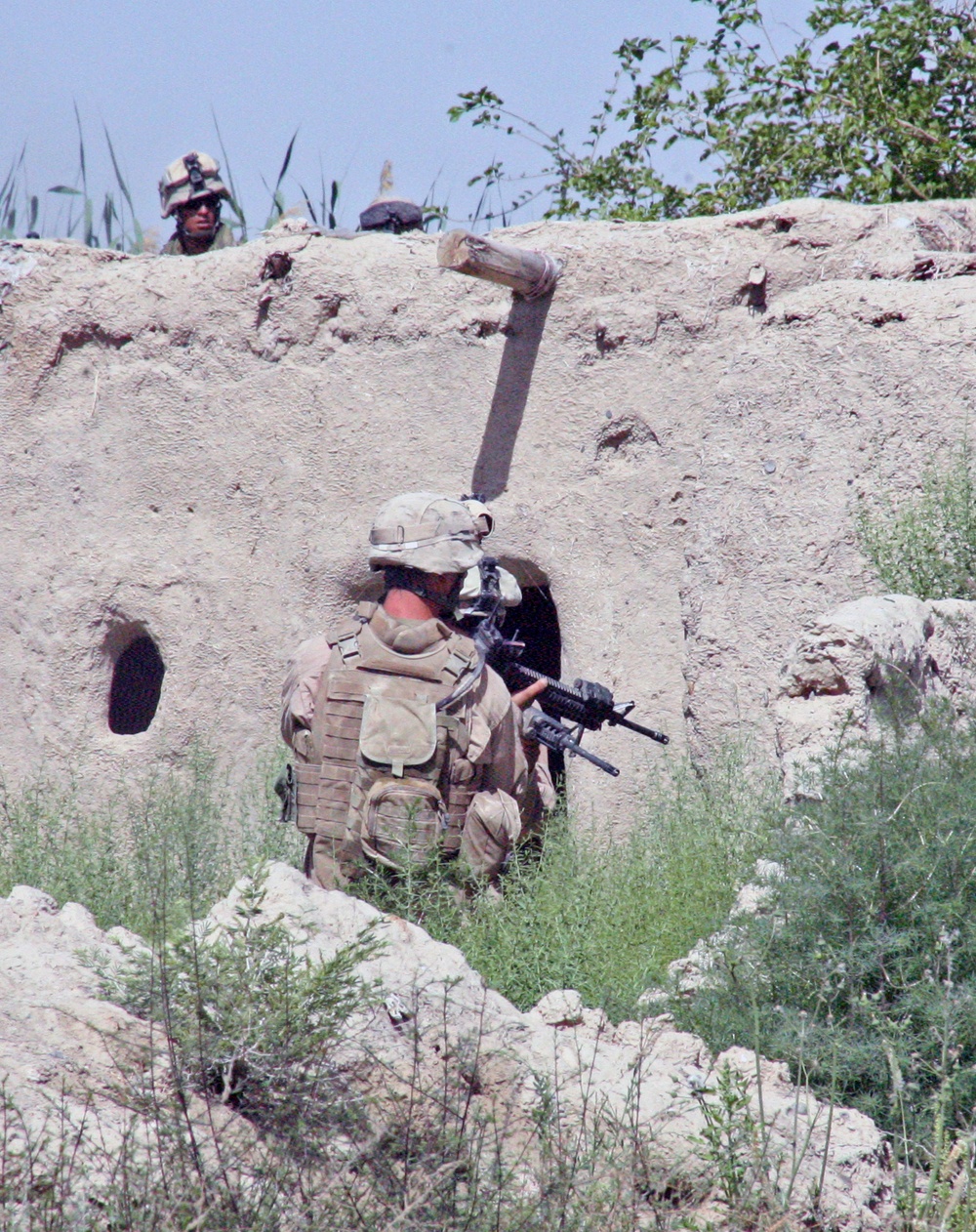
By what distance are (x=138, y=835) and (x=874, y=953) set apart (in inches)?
129

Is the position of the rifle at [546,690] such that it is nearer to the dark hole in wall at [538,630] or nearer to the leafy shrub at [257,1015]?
the leafy shrub at [257,1015]

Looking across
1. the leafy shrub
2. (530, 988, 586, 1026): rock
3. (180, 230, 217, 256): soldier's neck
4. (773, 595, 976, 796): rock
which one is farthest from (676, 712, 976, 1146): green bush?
(180, 230, 217, 256): soldier's neck

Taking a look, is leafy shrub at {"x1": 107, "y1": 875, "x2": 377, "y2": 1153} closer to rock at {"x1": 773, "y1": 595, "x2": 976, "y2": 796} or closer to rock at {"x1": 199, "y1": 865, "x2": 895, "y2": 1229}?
rock at {"x1": 199, "y1": 865, "x2": 895, "y2": 1229}

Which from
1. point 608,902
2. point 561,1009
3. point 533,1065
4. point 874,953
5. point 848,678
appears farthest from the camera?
point 608,902

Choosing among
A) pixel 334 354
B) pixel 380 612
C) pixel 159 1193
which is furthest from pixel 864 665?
pixel 334 354

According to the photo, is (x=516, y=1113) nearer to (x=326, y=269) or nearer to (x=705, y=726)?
(x=705, y=726)

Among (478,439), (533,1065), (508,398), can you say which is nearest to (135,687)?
(478,439)

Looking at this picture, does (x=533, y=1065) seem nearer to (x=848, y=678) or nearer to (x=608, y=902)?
(x=608, y=902)

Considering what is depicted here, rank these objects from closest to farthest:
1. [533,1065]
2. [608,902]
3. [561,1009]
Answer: [533,1065]
[561,1009]
[608,902]

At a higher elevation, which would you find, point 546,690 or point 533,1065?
point 546,690

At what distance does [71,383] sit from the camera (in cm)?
710

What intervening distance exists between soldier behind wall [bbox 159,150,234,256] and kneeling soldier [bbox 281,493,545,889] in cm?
337

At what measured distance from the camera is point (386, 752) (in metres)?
4.69

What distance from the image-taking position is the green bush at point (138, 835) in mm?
5004
